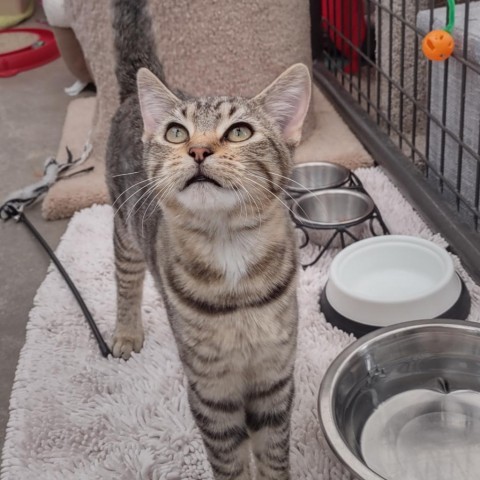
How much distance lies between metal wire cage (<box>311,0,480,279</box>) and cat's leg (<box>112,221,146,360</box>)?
80 centimetres

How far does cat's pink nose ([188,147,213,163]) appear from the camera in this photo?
3.32ft

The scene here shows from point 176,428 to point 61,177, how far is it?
119cm

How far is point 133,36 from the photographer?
4.82ft

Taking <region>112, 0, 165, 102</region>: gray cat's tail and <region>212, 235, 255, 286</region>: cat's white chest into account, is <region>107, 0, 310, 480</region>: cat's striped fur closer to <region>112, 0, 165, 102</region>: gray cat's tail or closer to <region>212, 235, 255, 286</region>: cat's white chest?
<region>212, 235, 255, 286</region>: cat's white chest

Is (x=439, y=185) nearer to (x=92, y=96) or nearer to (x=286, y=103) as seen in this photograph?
(x=286, y=103)

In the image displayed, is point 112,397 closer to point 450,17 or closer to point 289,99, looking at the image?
point 289,99

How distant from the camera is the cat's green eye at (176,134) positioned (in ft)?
3.64

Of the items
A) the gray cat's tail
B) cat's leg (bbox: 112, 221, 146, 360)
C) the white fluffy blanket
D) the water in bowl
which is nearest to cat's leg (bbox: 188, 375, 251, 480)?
the white fluffy blanket

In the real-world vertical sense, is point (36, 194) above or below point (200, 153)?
below

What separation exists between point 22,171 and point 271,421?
168cm

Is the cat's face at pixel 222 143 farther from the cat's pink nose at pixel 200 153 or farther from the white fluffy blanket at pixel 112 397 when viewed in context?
the white fluffy blanket at pixel 112 397

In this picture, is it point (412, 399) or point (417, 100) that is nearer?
point (412, 399)

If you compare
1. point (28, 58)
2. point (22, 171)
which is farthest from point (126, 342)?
point (28, 58)

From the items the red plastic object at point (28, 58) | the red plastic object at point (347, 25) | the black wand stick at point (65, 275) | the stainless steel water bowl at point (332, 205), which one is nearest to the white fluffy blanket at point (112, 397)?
the black wand stick at point (65, 275)
